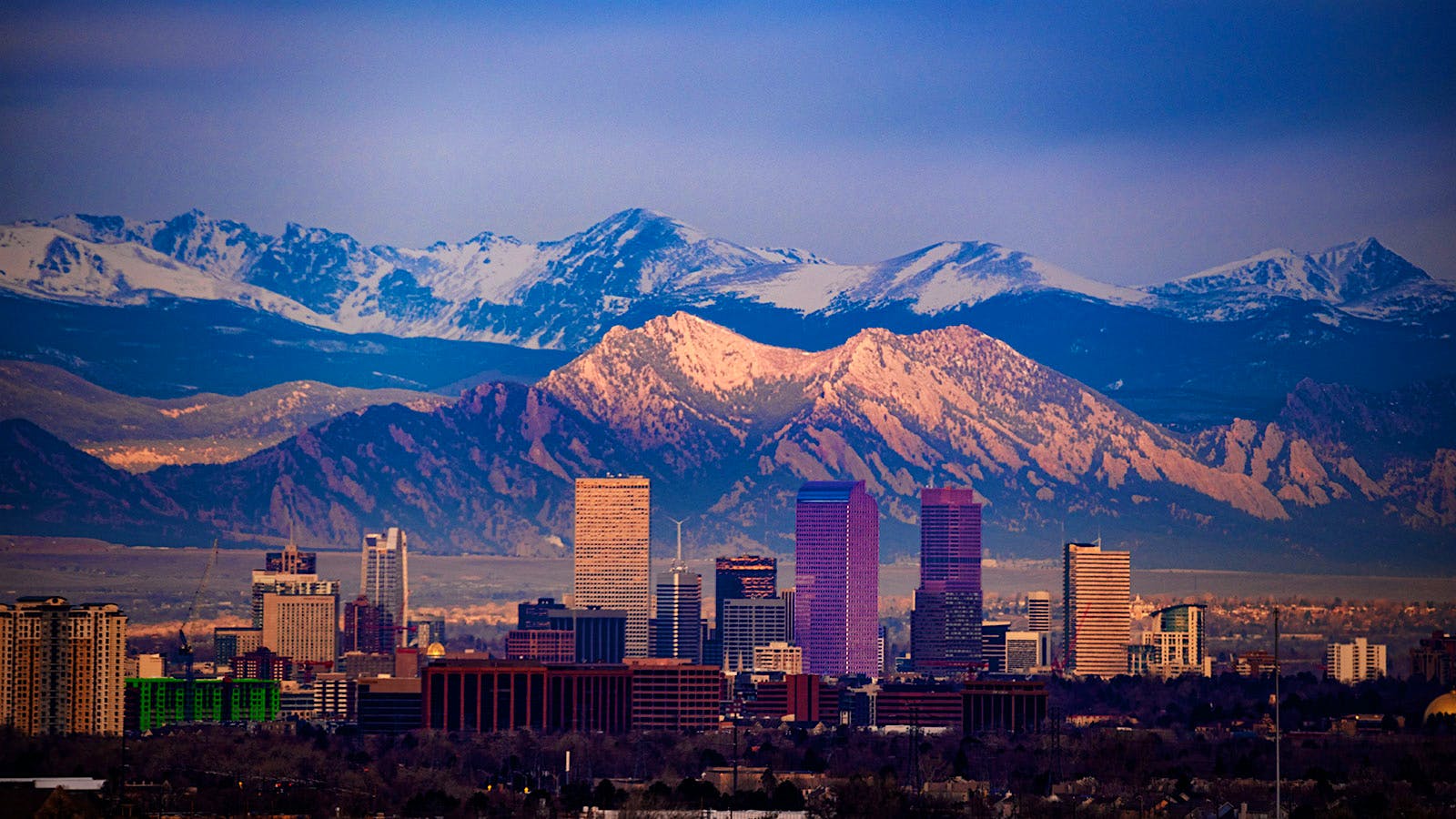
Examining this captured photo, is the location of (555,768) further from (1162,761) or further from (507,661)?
(507,661)

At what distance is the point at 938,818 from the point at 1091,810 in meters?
6.16

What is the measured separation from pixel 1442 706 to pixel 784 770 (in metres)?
44.8

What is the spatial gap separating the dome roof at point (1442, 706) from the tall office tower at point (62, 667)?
229 feet

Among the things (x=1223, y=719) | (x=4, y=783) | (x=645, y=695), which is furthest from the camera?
(x=645, y=695)

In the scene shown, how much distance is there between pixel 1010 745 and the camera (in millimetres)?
159125

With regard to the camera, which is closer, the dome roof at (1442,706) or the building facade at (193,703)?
the dome roof at (1442,706)

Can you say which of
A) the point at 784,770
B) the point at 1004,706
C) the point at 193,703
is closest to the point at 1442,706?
the point at 1004,706

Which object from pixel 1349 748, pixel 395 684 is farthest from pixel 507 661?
pixel 1349 748

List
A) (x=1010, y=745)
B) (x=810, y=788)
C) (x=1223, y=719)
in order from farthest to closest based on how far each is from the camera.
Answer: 1. (x=1223, y=719)
2. (x=1010, y=745)
3. (x=810, y=788)

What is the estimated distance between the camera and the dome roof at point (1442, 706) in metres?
165

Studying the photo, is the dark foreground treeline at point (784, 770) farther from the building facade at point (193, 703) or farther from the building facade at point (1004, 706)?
the building facade at point (1004, 706)

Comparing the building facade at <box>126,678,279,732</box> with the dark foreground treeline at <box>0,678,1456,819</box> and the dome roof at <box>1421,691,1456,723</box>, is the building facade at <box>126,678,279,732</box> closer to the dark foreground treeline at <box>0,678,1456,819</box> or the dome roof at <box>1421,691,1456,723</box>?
the dark foreground treeline at <box>0,678,1456,819</box>

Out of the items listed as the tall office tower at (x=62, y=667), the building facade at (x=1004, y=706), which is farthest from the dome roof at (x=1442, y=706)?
the tall office tower at (x=62, y=667)

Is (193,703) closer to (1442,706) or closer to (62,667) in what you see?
(62,667)
